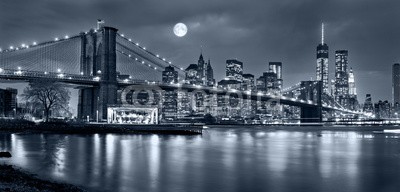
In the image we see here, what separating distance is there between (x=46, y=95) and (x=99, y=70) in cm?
1503

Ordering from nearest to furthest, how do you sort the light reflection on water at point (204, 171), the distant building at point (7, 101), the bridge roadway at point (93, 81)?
the light reflection on water at point (204, 171)
the bridge roadway at point (93, 81)
the distant building at point (7, 101)

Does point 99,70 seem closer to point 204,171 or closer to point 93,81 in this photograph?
point 93,81

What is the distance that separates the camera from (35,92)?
54.8 metres

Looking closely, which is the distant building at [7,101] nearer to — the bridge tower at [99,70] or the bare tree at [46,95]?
the bridge tower at [99,70]

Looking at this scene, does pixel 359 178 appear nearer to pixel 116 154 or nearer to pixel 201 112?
pixel 116 154

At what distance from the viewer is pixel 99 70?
69500 millimetres

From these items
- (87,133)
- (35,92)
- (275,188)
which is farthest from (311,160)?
(35,92)

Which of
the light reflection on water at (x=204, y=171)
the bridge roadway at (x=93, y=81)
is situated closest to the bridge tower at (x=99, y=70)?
the bridge roadway at (x=93, y=81)

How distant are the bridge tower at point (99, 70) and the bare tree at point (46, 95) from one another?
28.7ft

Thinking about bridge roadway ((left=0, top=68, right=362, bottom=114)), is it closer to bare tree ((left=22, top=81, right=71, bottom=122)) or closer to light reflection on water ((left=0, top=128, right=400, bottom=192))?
bare tree ((left=22, top=81, right=71, bottom=122))

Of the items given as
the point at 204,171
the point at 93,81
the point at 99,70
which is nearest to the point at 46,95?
the point at 93,81

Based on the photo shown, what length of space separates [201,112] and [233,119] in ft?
45.3

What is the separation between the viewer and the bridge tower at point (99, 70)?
65.6 meters

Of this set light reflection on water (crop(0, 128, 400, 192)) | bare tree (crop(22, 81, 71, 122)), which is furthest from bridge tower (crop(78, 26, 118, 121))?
light reflection on water (crop(0, 128, 400, 192))
